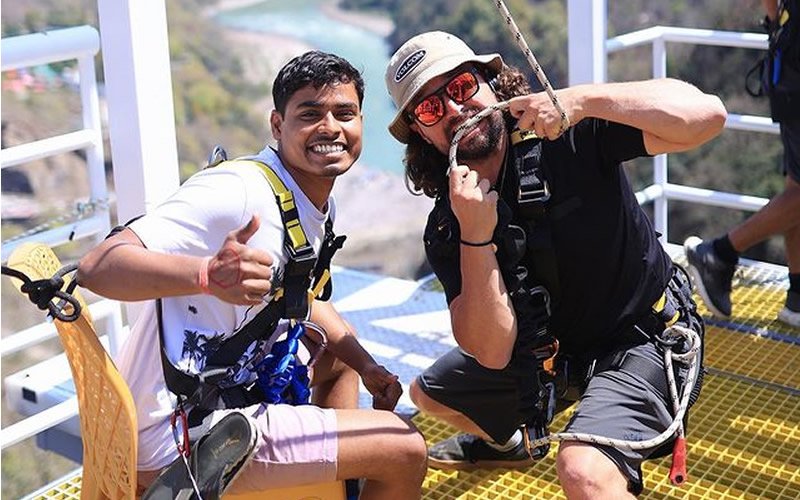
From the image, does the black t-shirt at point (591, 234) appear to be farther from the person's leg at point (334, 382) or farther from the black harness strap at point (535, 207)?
the person's leg at point (334, 382)

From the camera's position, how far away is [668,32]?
543 centimetres

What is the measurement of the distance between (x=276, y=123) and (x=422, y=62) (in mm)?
444

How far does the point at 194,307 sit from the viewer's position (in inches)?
108

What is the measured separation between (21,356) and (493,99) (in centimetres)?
2318

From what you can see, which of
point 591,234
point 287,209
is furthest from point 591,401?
point 287,209

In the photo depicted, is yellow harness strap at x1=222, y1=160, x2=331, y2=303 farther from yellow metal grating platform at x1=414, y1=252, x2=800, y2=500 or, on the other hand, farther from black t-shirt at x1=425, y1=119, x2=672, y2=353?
yellow metal grating platform at x1=414, y1=252, x2=800, y2=500

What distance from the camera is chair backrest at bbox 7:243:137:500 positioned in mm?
2467

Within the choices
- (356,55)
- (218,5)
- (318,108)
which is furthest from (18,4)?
(318,108)

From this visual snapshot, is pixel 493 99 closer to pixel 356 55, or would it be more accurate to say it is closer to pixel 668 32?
pixel 668 32

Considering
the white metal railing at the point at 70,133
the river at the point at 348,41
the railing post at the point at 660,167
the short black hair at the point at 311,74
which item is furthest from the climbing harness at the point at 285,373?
the river at the point at 348,41

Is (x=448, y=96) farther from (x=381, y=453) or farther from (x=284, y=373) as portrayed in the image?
(x=381, y=453)

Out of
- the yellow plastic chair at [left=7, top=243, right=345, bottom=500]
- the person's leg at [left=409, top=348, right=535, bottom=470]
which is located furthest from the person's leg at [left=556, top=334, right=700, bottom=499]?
the yellow plastic chair at [left=7, top=243, right=345, bottom=500]

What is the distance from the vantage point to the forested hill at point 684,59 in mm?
25312

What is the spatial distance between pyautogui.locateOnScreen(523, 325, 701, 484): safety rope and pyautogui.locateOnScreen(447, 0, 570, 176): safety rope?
69 cm
